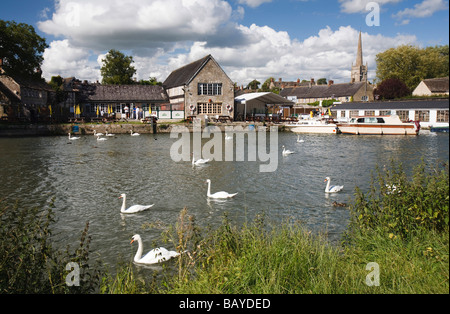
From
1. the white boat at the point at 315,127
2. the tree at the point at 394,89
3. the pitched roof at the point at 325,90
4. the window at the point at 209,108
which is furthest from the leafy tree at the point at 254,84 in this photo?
A: the white boat at the point at 315,127

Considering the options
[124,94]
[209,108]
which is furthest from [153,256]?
[124,94]

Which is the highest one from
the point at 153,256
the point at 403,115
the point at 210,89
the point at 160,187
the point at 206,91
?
the point at 210,89

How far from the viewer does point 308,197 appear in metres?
14.2

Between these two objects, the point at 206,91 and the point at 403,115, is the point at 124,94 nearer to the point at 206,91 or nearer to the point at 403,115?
the point at 206,91

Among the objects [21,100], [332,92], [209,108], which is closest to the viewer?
[21,100]

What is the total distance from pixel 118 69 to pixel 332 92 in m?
54.9

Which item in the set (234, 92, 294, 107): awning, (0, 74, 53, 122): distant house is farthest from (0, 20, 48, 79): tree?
(234, 92, 294, 107): awning

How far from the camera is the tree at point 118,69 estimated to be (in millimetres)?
70625

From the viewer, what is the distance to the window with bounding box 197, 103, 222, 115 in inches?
2151

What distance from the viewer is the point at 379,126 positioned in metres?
43.0

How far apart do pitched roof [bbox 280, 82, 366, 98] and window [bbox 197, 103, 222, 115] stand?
45673 millimetres

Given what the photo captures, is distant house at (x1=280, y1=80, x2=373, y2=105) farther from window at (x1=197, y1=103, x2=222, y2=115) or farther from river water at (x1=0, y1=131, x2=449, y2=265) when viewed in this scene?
river water at (x1=0, y1=131, x2=449, y2=265)

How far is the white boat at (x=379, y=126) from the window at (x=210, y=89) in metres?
19.2
